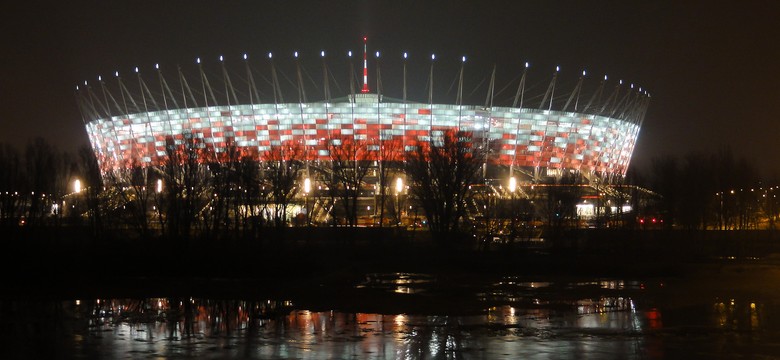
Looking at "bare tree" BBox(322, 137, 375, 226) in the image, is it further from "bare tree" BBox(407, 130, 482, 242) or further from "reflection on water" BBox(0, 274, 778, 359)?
"reflection on water" BBox(0, 274, 778, 359)

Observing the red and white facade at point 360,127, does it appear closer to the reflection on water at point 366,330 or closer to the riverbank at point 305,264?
the riverbank at point 305,264

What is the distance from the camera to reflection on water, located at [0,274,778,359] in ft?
48.1

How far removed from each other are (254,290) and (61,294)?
538 centimetres

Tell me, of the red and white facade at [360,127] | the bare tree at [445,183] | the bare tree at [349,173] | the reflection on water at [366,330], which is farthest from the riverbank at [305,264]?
the red and white facade at [360,127]

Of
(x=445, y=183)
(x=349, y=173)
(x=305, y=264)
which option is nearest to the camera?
(x=305, y=264)

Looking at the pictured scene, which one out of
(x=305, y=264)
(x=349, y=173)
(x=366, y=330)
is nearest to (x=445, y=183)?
(x=349, y=173)

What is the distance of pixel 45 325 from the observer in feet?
58.0

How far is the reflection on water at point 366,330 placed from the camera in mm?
14664

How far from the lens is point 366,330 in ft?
56.4

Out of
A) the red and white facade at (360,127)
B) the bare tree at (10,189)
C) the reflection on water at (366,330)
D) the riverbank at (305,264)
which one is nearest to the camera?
the reflection on water at (366,330)

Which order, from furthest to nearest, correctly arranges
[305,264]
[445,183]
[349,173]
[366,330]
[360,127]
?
[360,127] < [349,173] < [445,183] < [305,264] < [366,330]

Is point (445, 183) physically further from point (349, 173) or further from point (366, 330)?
point (366, 330)

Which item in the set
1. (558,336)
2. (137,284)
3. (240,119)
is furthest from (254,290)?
(240,119)

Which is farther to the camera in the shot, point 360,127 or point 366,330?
point 360,127
